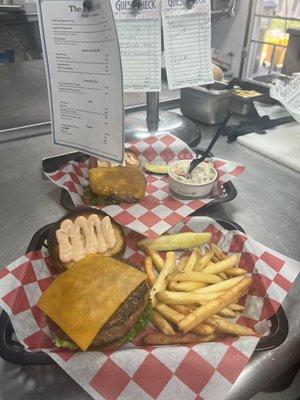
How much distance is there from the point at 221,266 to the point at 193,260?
0.08m

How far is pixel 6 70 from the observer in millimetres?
2350

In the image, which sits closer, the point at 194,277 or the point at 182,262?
the point at 194,277

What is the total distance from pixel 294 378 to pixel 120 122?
1135mm

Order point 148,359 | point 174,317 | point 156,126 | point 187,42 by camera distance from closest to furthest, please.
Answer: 1. point 148,359
2. point 174,317
3. point 187,42
4. point 156,126

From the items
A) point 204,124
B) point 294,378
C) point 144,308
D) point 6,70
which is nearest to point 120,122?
point 144,308

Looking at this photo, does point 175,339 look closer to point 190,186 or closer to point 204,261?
point 204,261

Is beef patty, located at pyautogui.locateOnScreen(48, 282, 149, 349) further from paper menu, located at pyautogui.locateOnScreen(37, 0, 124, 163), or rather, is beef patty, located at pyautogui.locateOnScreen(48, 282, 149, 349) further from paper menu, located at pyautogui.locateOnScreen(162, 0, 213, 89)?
paper menu, located at pyautogui.locateOnScreen(162, 0, 213, 89)

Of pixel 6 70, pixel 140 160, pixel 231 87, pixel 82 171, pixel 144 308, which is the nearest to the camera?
pixel 144 308

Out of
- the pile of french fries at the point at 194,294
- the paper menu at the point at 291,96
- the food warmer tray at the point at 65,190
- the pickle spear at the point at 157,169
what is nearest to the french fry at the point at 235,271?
the pile of french fries at the point at 194,294

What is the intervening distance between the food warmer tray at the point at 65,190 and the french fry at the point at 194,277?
0.36 metres

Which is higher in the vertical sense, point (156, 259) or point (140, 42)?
point (140, 42)

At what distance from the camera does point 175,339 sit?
0.78 meters

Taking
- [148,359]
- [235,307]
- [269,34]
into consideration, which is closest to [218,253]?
[235,307]

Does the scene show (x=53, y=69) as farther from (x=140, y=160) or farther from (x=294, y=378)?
(x=294, y=378)
